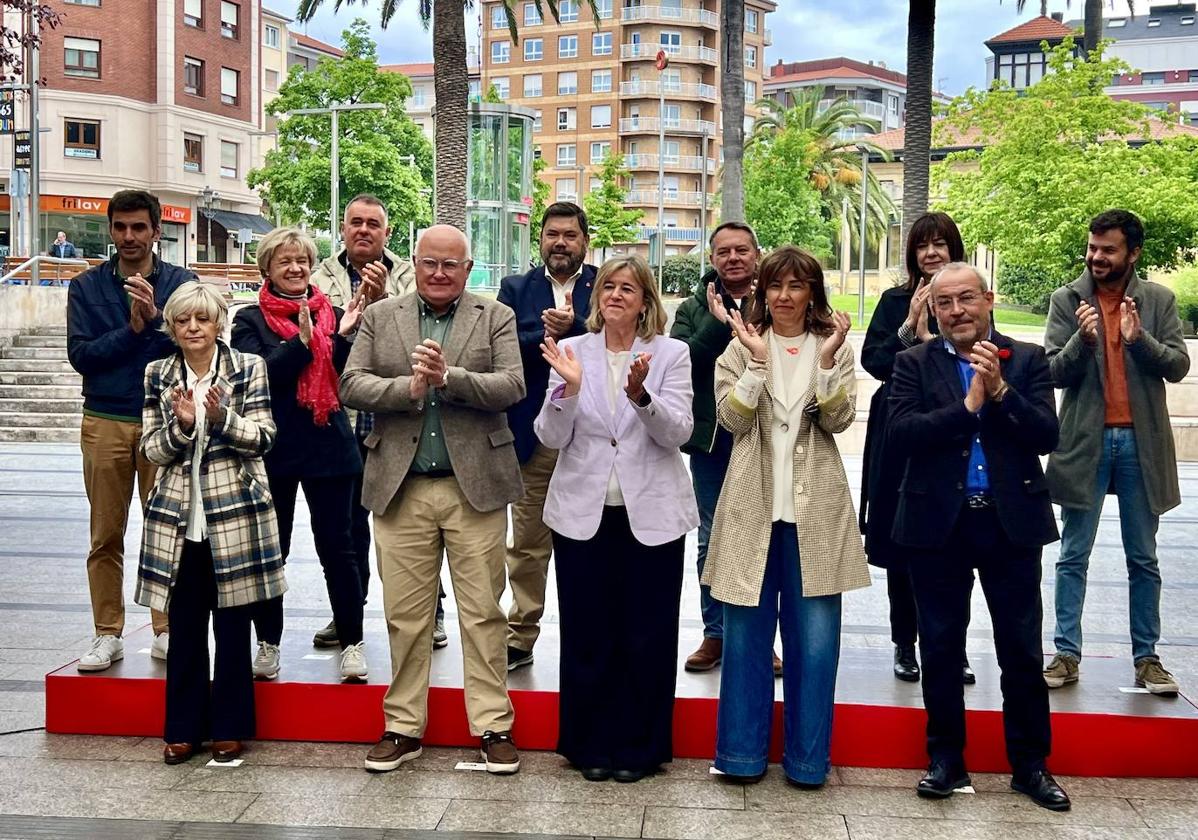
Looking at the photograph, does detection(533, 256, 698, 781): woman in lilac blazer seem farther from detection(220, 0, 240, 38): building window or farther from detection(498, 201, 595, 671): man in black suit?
detection(220, 0, 240, 38): building window

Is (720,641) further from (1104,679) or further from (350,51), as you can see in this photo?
(350,51)

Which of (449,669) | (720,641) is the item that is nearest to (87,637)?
(449,669)

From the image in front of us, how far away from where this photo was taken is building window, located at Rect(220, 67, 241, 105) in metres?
54.7

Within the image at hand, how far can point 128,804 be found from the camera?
15.5 ft

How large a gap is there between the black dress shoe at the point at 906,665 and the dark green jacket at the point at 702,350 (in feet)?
3.87

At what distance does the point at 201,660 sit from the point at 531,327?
1.96 m

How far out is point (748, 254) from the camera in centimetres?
585

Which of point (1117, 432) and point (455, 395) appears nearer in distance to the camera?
point (455, 395)

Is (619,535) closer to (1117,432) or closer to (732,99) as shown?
(1117,432)

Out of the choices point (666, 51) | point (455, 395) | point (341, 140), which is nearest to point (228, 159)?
point (341, 140)

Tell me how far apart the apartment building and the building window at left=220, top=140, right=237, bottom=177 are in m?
28.0

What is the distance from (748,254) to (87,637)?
399 cm

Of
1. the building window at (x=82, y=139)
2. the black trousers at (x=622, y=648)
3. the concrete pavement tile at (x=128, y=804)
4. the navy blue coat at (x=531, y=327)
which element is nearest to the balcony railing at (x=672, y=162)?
the building window at (x=82, y=139)

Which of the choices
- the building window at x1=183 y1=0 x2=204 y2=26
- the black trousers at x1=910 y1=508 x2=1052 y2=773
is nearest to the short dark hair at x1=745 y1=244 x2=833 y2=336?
the black trousers at x1=910 y1=508 x2=1052 y2=773
